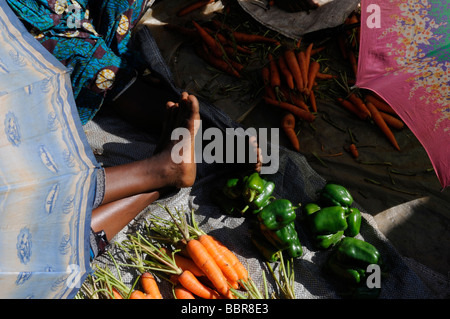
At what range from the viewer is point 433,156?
86.2 inches

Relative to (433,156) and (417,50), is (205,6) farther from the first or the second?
(433,156)

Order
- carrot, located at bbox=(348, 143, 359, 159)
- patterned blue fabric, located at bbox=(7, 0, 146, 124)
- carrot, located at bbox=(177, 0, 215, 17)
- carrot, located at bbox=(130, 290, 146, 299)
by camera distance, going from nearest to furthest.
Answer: carrot, located at bbox=(130, 290, 146, 299), patterned blue fabric, located at bbox=(7, 0, 146, 124), carrot, located at bbox=(348, 143, 359, 159), carrot, located at bbox=(177, 0, 215, 17)

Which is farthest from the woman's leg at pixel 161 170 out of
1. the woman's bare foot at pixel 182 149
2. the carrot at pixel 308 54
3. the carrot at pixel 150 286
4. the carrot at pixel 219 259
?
the carrot at pixel 308 54

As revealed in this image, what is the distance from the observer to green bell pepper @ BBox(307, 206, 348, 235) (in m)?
2.41

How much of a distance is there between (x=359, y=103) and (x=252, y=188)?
4.27 ft

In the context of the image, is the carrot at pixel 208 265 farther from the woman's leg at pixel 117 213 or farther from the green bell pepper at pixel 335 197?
the green bell pepper at pixel 335 197

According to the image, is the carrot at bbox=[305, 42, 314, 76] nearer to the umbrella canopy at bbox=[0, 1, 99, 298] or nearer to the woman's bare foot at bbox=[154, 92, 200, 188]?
the woman's bare foot at bbox=[154, 92, 200, 188]

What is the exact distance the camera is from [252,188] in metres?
2.49

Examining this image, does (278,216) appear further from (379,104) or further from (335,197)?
(379,104)

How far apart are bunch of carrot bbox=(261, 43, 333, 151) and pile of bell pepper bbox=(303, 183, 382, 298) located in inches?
25.8

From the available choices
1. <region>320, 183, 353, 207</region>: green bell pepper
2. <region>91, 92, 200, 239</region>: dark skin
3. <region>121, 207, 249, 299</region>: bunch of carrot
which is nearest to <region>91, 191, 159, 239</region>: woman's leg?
<region>91, 92, 200, 239</region>: dark skin

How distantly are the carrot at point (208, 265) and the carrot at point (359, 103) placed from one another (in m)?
1.73
